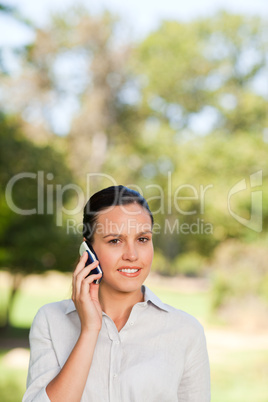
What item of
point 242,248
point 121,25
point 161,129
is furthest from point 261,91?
point 242,248

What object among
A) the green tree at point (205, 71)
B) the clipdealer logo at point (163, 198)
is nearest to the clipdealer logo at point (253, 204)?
the clipdealer logo at point (163, 198)

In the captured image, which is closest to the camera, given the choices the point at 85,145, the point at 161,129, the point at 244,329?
the point at 244,329

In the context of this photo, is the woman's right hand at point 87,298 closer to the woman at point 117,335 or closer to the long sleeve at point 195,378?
the woman at point 117,335

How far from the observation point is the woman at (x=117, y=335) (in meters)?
1.42

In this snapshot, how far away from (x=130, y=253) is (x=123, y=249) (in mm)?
31

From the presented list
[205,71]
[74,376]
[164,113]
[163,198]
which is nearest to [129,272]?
[74,376]

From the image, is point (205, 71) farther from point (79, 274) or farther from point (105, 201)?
point (79, 274)

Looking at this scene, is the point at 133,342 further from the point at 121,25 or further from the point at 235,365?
the point at 121,25

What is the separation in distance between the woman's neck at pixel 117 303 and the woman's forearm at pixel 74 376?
0.63 feet

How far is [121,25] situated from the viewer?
23.6m

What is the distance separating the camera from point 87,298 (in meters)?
1.46

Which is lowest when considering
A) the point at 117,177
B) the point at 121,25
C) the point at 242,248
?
the point at 242,248

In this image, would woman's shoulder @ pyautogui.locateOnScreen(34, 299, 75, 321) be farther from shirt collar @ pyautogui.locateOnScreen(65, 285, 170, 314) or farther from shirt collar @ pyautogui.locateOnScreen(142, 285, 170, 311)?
shirt collar @ pyautogui.locateOnScreen(142, 285, 170, 311)

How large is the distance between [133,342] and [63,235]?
35.1 ft
